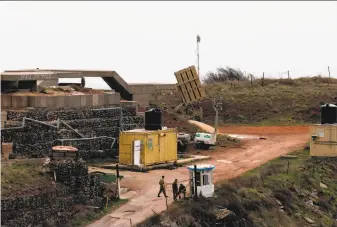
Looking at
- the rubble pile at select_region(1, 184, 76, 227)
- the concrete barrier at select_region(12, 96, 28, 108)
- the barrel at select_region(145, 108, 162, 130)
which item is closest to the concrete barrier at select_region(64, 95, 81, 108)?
the concrete barrier at select_region(12, 96, 28, 108)

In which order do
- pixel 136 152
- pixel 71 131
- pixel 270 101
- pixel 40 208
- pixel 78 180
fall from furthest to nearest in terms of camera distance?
1. pixel 270 101
2. pixel 71 131
3. pixel 136 152
4. pixel 78 180
5. pixel 40 208

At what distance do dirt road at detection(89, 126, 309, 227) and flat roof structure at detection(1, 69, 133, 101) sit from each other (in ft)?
19.1

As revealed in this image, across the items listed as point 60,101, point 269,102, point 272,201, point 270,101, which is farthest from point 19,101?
point 270,101

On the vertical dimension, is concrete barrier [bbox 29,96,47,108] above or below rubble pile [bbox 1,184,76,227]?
above

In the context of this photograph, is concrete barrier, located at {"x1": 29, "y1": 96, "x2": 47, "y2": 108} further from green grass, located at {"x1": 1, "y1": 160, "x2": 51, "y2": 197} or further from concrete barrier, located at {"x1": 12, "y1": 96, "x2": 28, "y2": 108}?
green grass, located at {"x1": 1, "y1": 160, "x2": 51, "y2": 197}

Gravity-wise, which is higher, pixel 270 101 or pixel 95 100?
pixel 270 101

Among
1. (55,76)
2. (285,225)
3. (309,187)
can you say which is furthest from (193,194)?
(55,76)

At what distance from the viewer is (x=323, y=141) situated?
29.8 metres

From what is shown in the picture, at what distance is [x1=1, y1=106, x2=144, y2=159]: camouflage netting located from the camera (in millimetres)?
23953

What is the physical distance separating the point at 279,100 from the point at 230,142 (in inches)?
611

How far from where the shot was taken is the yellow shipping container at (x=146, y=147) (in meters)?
26.4

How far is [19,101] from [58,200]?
826cm

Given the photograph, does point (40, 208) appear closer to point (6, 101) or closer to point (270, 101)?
point (6, 101)

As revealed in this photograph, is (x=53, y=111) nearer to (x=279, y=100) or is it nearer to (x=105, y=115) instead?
(x=105, y=115)
